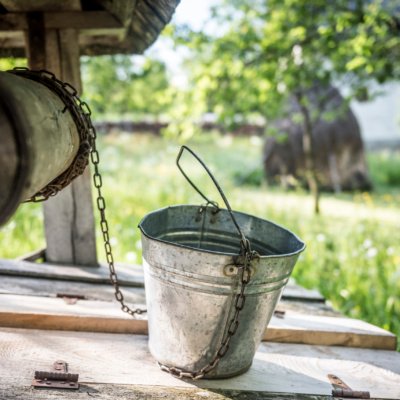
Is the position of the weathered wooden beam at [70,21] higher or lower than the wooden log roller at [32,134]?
higher

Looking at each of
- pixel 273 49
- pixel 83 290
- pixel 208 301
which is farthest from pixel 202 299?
pixel 273 49

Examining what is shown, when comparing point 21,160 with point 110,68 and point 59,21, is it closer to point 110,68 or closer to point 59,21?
point 59,21

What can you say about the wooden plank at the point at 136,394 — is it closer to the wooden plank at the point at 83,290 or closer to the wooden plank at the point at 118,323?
the wooden plank at the point at 118,323

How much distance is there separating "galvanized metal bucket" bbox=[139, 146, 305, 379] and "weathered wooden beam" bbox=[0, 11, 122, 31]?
4.05 feet

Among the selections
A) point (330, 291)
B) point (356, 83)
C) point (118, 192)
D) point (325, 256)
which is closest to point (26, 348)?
point (330, 291)

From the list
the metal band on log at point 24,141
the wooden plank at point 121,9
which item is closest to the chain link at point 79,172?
the metal band on log at point 24,141

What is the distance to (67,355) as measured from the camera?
2.05m

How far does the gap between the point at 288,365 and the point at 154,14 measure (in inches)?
74.9

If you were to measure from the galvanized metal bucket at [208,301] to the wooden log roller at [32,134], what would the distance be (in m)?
0.51

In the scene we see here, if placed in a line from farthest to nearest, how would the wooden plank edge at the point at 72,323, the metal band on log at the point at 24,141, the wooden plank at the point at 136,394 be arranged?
the wooden plank edge at the point at 72,323 < the wooden plank at the point at 136,394 < the metal band on log at the point at 24,141

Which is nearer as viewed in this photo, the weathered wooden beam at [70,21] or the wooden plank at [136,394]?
the wooden plank at [136,394]

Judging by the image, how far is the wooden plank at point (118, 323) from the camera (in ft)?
7.50

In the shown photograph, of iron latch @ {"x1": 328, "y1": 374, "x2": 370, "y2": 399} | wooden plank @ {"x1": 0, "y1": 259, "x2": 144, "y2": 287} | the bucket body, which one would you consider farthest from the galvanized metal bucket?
wooden plank @ {"x1": 0, "y1": 259, "x2": 144, "y2": 287}

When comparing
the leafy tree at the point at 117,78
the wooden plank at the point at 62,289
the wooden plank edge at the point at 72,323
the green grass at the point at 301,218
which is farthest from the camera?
the leafy tree at the point at 117,78
